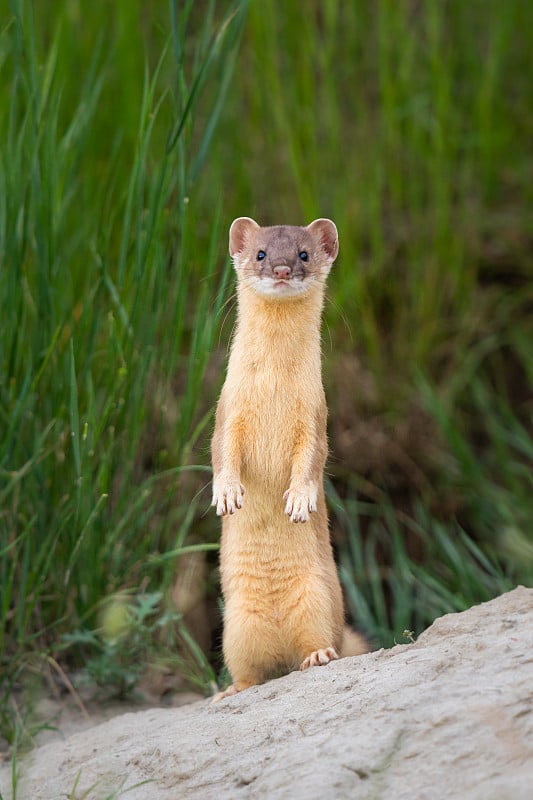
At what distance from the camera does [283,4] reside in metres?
5.74

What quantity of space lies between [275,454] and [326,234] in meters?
0.63

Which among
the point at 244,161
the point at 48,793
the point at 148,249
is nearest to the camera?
the point at 48,793

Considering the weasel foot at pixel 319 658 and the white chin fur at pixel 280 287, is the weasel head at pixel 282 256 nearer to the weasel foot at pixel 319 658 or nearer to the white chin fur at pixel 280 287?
the white chin fur at pixel 280 287

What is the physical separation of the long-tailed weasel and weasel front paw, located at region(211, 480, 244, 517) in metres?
0.03

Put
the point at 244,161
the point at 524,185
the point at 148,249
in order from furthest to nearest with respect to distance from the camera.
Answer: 1. the point at 524,185
2. the point at 244,161
3. the point at 148,249

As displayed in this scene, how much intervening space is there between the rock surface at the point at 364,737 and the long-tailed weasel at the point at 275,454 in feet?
0.63

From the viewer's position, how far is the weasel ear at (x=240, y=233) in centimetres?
326

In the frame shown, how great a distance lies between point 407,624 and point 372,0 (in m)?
3.26

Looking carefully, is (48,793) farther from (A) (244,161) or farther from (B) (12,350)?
(A) (244,161)

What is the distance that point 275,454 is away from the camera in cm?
314

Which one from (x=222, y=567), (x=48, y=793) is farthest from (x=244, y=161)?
(x=48, y=793)

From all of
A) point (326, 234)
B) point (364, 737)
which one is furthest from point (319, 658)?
point (326, 234)

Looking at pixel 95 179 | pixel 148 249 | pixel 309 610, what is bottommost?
pixel 309 610

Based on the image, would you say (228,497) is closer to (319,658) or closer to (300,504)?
(300,504)
